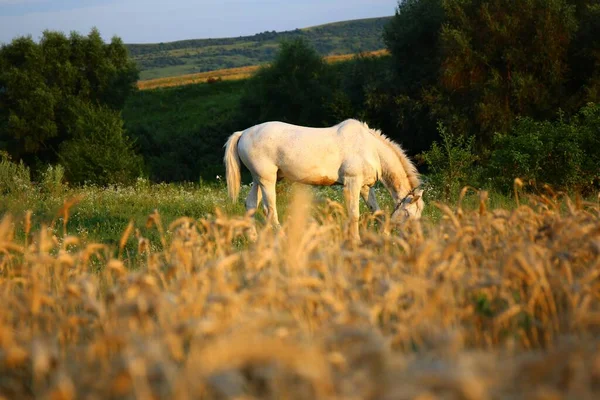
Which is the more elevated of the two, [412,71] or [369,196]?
[412,71]

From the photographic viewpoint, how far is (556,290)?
177 inches

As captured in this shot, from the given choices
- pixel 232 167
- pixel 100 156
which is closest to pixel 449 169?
pixel 232 167

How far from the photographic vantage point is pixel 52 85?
46188mm

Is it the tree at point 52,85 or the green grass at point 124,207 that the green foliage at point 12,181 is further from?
the tree at point 52,85

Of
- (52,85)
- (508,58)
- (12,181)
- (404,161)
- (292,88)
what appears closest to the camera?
(404,161)

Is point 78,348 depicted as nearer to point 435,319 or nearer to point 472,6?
point 435,319

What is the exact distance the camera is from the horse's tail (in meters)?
12.4

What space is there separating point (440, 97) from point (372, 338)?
2974 centimetres

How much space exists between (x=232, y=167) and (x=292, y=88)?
106ft

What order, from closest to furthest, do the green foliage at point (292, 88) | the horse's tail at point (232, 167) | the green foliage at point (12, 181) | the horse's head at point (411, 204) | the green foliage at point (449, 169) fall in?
the horse's head at point (411, 204) → the horse's tail at point (232, 167) → the green foliage at point (449, 169) → the green foliage at point (12, 181) → the green foliage at point (292, 88)

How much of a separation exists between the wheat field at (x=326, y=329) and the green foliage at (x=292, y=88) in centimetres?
3780

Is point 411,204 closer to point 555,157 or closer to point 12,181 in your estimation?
point 555,157

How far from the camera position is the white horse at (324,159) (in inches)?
474

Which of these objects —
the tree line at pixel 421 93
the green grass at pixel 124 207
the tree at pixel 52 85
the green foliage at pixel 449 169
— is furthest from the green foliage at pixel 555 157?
the tree at pixel 52 85
